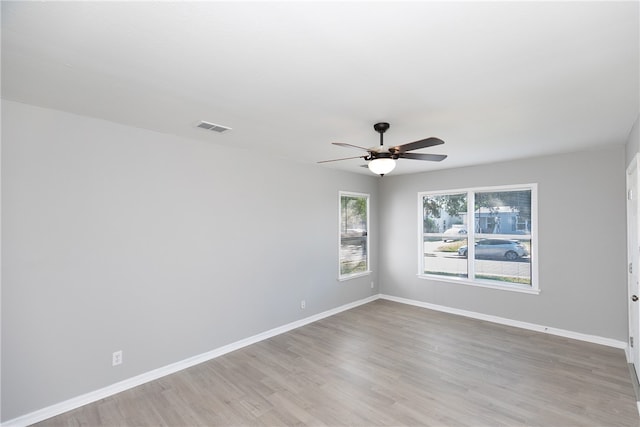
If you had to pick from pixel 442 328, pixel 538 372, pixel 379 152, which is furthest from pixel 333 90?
pixel 442 328

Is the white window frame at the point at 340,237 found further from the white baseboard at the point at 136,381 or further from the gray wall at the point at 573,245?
the gray wall at the point at 573,245

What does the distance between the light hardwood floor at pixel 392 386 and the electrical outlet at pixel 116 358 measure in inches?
11.6

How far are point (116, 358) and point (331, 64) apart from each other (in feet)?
10.9

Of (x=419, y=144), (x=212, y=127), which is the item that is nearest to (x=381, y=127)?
(x=419, y=144)

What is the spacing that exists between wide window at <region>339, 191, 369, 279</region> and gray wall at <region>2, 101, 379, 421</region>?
141cm

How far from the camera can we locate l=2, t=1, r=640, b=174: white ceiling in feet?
4.84

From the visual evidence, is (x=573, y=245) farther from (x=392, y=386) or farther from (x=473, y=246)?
(x=392, y=386)

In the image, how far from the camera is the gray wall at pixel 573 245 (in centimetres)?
402

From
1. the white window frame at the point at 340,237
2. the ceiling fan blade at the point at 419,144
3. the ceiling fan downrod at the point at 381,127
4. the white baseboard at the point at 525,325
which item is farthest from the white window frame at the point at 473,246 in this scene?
the ceiling fan blade at the point at 419,144

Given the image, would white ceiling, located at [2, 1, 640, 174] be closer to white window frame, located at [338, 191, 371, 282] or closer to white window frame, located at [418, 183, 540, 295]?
white window frame, located at [418, 183, 540, 295]

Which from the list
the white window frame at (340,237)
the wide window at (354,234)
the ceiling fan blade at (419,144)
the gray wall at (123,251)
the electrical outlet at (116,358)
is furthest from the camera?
the wide window at (354,234)

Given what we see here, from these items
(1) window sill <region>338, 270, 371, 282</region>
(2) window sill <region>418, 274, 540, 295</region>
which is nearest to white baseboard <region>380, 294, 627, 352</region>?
(2) window sill <region>418, 274, 540, 295</region>

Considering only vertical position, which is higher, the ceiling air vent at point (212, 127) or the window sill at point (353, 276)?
the ceiling air vent at point (212, 127)

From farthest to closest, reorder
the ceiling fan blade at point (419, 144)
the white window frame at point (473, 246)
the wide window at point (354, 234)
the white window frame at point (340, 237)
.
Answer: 1. the wide window at point (354, 234)
2. the white window frame at point (340, 237)
3. the white window frame at point (473, 246)
4. the ceiling fan blade at point (419, 144)
